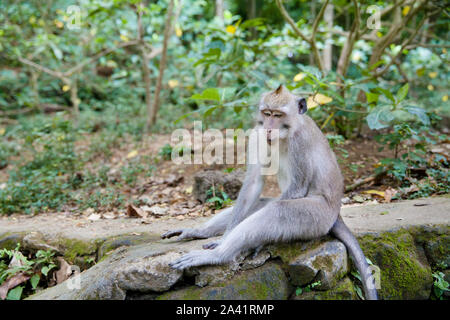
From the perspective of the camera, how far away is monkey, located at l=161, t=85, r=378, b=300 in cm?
320

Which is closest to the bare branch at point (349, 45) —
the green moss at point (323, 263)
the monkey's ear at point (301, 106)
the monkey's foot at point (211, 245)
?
the monkey's ear at point (301, 106)

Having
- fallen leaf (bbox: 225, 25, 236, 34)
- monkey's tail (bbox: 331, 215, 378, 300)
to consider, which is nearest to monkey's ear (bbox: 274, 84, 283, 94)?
monkey's tail (bbox: 331, 215, 378, 300)

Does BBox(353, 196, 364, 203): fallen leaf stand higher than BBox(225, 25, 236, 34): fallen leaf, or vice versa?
→ BBox(225, 25, 236, 34): fallen leaf

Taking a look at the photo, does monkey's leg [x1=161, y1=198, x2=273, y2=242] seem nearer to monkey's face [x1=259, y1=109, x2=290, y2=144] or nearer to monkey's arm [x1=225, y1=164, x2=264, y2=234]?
monkey's arm [x1=225, y1=164, x2=264, y2=234]

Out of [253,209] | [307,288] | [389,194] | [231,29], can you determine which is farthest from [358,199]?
[231,29]

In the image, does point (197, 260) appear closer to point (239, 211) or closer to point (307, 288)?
point (239, 211)

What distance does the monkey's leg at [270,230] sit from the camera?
3182 mm

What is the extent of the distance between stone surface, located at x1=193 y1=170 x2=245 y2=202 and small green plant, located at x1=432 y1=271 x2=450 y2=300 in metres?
3.02

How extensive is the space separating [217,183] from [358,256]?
9.79 feet

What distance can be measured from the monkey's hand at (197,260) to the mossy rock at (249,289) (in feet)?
0.76

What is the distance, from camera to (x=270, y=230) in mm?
3205

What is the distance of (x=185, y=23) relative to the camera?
10359 millimetres

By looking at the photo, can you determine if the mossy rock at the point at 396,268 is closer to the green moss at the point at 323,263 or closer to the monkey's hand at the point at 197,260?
the green moss at the point at 323,263
